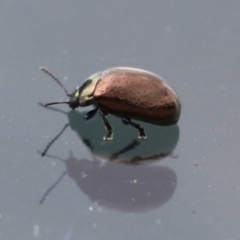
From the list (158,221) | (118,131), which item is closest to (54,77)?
(118,131)

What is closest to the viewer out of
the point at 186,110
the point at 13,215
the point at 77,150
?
the point at 13,215

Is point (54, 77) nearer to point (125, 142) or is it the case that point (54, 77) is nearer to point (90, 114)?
point (90, 114)

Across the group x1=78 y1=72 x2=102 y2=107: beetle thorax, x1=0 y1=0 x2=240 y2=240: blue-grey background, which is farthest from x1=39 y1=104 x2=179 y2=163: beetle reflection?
x1=78 y1=72 x2=102 y2=107: beetle thorax

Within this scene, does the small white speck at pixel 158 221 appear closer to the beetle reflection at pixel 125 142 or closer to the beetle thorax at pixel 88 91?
the beetle reflection at pixel 125 142

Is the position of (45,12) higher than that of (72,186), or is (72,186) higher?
(45,12)

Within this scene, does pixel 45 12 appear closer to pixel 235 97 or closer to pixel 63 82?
pixel 63 82

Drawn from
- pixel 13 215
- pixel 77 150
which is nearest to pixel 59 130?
pixel 77 150

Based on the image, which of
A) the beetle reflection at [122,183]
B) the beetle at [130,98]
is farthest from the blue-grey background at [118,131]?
the beetle at [130,98]
